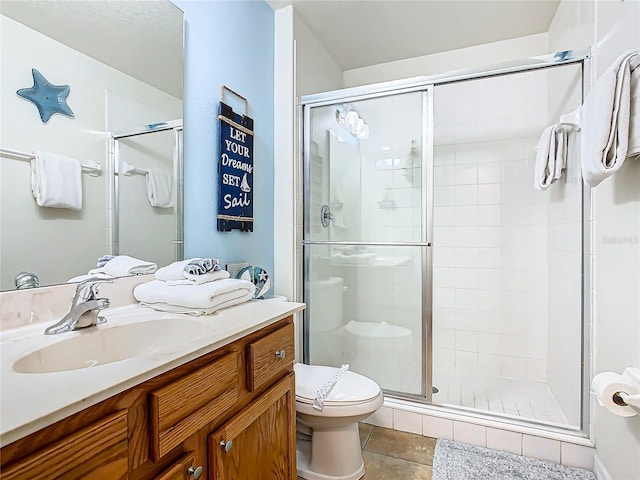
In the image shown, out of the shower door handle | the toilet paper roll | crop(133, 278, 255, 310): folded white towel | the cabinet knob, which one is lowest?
Answer: the cabinet knob

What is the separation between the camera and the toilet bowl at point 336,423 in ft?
4.93

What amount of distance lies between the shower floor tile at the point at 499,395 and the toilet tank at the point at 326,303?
2.56 ft

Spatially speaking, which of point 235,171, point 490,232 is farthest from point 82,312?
point 490,232

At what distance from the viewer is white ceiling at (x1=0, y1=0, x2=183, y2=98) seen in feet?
3.50

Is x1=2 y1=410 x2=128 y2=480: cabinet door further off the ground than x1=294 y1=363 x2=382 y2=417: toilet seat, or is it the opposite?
x1=2 y1=410 x2=128 y2=480: cabinet door

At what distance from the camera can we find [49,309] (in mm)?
1066

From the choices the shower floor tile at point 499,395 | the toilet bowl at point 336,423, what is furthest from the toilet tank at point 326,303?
the shower floor tile at point 499,395

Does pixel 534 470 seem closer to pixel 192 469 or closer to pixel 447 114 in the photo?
pixel 192 469

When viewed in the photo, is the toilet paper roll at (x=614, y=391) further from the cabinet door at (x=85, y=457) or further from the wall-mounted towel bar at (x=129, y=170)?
the wall-mounted towel bar at (x=129, y=170)

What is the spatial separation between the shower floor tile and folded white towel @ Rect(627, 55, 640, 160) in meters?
1.38

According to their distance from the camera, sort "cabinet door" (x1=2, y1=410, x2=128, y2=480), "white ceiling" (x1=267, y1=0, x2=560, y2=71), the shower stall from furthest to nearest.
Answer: "white ceiling" (x1=267, y1=0, x2=560, y2=71), the shower stall, "cabinet door" (x1=2, y1=410, x2=128, y2=480)

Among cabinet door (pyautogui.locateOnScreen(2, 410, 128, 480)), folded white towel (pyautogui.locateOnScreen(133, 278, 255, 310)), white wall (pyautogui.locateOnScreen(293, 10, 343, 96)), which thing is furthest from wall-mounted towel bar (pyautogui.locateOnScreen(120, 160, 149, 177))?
white wall (pyautogui.locateOnScreen(293, 10, 343, 96))

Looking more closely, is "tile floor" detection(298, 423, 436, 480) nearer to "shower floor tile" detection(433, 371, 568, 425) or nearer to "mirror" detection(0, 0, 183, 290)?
"shower floor tile" detection(433, 371, 568, 425)

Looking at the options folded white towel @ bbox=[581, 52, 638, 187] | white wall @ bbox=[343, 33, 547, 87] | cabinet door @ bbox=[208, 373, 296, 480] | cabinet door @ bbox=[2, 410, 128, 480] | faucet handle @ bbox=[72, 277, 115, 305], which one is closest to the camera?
cabinet door @ bbox=[2, 410, 128, 480]
